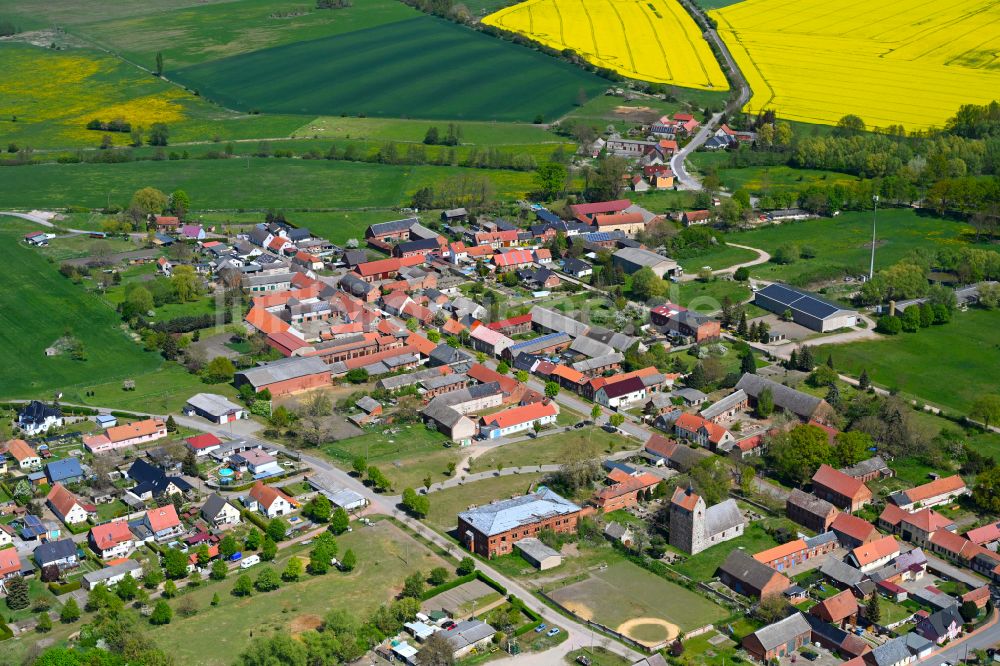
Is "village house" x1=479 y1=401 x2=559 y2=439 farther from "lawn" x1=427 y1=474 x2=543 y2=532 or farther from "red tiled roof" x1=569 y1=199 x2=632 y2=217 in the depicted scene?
"red tiled roof" x1=569 y1=199 x2=632 y2=217

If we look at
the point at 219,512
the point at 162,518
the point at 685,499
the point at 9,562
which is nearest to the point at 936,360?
the point at 685,499

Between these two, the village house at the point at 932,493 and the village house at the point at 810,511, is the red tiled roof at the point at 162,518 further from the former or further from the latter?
the village house at the point at 932,493

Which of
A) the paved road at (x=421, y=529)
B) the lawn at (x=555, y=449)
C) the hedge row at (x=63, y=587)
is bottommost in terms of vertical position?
the hedge row at (x=63, y=587)

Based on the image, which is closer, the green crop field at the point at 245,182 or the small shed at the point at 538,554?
the small shed at the point at 538,554

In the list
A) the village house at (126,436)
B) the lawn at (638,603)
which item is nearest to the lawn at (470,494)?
the lawn at (638,603)

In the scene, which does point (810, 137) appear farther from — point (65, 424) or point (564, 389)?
point (65, 424)

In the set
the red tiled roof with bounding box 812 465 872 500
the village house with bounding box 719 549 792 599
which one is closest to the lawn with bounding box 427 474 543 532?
the village house with bounding box 719 549 792 599

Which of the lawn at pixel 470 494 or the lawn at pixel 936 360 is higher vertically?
the lawn at pixel 936 360
